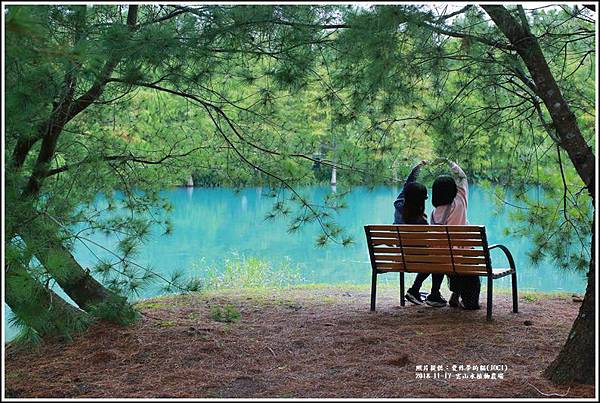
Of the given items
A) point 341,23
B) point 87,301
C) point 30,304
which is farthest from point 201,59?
point 30,304

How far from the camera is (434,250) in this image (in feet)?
16.0

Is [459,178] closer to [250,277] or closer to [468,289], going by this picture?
[468,289]

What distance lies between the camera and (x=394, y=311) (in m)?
5.19

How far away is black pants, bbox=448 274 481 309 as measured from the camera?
5117 mm

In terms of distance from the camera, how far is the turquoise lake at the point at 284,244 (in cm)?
1049

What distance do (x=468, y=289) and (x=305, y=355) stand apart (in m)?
1.62

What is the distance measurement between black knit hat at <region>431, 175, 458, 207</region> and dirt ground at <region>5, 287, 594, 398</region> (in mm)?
785

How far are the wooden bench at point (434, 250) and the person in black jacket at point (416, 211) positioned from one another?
1.00ft

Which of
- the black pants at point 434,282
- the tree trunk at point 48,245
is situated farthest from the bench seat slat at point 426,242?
the tree trunk at point 48,245

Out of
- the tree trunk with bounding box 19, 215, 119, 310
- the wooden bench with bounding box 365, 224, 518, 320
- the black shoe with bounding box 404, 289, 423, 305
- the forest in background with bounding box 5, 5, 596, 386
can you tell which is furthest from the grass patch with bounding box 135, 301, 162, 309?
the black shoe with bounding box 404, 289, 423, 305

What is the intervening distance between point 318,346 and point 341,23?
77.8 inches

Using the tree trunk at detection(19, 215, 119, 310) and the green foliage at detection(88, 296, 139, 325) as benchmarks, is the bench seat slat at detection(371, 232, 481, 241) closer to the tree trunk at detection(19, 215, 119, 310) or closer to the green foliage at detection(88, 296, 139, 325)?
the green foliage at detection(88, 296, 139, 325)

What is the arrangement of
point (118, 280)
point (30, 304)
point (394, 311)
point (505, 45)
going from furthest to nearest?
point (394, 311) < point (118, 280) < point (505, 45) < point (30, 304)

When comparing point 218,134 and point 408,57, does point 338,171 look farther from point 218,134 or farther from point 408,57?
point 408,57
